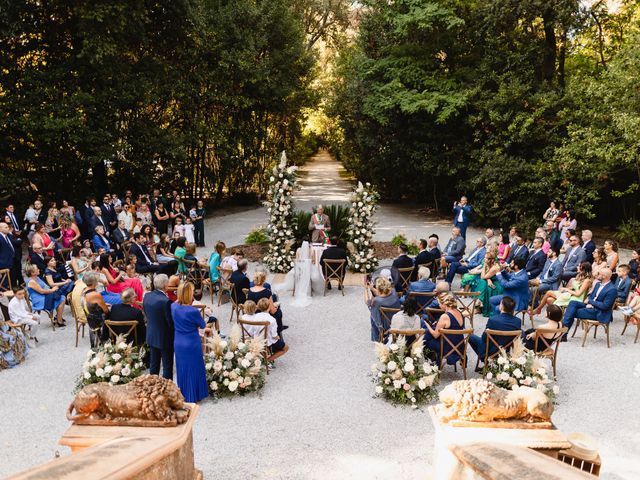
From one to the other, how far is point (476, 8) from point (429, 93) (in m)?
3.61

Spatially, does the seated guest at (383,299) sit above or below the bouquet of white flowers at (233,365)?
above

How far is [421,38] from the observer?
2005 cm

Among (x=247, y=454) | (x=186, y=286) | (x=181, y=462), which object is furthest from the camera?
(x=186, y=286)

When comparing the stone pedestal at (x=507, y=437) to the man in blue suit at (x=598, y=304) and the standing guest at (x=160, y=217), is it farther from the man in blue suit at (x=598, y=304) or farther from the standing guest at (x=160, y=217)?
the standing guest at (x=160, y=217)

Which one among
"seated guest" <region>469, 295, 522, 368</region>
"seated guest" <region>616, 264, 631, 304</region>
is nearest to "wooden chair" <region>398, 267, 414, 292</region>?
"seated guest" <region>469, 295, 522, 368</region>

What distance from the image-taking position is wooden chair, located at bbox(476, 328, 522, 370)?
258 inches

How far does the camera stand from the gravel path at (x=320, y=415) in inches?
202

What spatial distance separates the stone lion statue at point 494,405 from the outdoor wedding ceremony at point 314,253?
2cm

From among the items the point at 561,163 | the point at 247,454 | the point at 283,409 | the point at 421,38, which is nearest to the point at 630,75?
the point at 561,163

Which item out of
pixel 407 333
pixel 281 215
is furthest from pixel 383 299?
pixel 281 215

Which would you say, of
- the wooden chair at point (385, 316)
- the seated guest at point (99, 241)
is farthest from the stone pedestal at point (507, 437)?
the seated guest at point (99, 241)

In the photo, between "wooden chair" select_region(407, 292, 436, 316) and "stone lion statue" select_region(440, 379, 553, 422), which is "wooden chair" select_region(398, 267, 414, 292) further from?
"stone lion statue" select_region(440, 379, 553, 422)

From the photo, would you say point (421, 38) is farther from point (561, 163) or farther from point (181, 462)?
point (181, 462)

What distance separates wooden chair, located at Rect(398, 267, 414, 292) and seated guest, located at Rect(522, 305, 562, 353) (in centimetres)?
309
